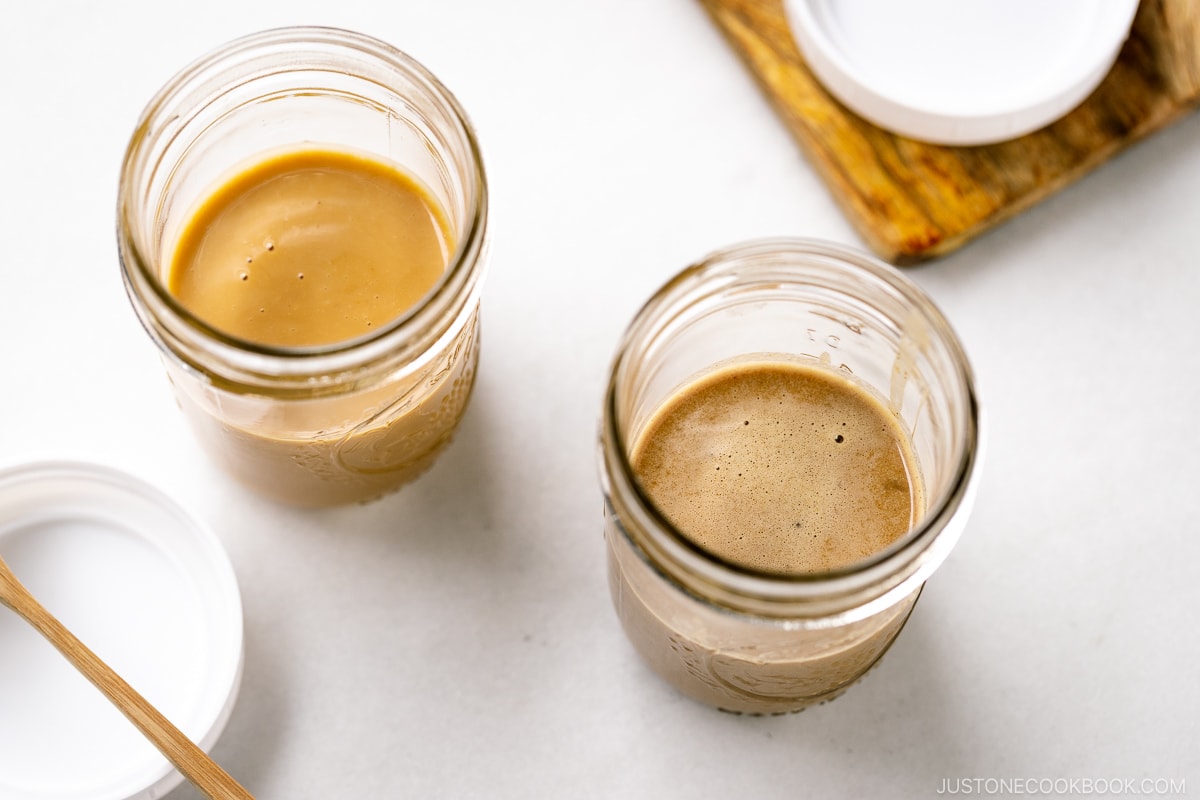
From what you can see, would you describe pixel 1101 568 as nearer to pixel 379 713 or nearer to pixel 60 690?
pixel 379 713

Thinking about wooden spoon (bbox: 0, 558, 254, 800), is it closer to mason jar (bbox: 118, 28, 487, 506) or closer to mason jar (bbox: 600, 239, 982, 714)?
mason jar (bbox: 118, 28, 487, 506)

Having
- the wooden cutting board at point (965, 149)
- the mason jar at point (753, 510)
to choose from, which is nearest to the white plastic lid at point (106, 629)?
the mason jar at point (753, 510)

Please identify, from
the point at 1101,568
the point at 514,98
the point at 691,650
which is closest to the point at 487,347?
the point at 514,98

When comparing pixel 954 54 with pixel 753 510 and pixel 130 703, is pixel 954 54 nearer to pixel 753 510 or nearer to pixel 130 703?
pixel 753 510

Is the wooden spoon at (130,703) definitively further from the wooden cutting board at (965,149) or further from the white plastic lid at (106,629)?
the wooden cutting board at (965,149)

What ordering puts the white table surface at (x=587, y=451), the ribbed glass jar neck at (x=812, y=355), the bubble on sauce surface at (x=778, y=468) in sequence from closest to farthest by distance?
the ribbed glass jar neck at (x=812, y=355)
the bubble on sauce surface at (x=778, y=468)
the white table surface at (x=587, y=451)

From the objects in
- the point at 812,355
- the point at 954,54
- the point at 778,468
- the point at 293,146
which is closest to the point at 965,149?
the point at 954,54

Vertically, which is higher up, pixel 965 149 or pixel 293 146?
pixel 293 146
